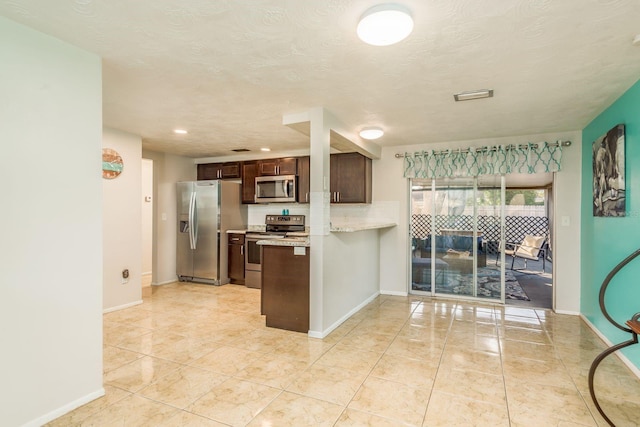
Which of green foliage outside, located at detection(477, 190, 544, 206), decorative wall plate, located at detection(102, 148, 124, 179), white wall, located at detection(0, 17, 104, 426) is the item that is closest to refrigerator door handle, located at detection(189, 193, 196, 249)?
decorative wall plate, located at detection(102, 148, 124, 179)

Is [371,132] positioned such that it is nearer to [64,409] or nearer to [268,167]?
[268,167]

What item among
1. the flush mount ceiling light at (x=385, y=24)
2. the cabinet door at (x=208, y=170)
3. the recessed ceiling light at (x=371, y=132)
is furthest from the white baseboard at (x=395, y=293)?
the flush mount ceiling light at (x=385, y=24)

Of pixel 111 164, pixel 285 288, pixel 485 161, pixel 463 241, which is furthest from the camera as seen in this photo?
pixel 463 241

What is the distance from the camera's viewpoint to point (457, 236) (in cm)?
467

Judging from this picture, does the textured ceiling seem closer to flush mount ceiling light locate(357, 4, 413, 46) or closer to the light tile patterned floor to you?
flush mount ceiling light locate(357, 4, 413, 46)

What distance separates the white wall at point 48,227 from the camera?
1.69 meters

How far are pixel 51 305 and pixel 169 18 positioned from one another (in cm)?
173

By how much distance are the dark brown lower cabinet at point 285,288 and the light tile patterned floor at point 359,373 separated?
139 millimetres

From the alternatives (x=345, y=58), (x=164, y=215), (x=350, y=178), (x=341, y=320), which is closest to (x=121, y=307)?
(x=164, y=215)

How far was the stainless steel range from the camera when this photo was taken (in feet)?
17.0

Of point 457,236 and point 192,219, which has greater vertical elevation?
point 192,219

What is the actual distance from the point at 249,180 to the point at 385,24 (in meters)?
4.34

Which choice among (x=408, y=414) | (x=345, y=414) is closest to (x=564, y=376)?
(x=408, y=414)

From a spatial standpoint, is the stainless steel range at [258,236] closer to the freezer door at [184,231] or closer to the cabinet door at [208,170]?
the freezer door at [184,231]
